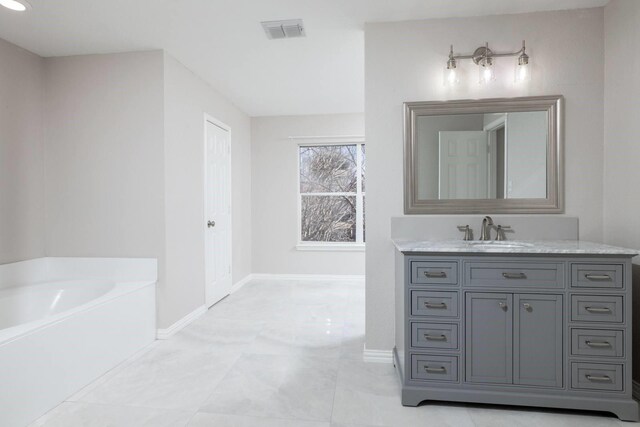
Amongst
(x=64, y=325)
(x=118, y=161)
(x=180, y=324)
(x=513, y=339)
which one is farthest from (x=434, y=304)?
(x=118, y=161)

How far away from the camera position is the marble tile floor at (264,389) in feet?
6.00

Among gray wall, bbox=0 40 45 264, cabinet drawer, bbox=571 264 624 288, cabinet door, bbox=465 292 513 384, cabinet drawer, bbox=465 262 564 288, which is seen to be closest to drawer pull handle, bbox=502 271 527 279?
cabinet drawer, bbox=465 262 564 288

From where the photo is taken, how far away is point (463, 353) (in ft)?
6.32

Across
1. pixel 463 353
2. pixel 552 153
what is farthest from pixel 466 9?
pixel 463 353

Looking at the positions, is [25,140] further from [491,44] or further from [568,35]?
[568,35]

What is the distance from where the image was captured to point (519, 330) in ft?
6.19

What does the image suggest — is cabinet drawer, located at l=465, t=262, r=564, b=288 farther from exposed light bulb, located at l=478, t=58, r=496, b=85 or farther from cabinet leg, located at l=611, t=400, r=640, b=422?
exposed light bulb, located at l=478, t=58, r=496, b=85

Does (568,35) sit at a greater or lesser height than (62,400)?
greater

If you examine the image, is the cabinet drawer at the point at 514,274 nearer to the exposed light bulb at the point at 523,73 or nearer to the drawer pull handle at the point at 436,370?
the drawer pull handle at the point at 436,370

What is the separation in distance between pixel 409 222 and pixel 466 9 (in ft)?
4.92

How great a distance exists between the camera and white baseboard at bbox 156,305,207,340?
9.73 feet

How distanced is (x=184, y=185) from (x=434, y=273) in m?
2.44

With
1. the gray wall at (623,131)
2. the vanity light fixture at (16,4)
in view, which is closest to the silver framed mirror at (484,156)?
the gray wall at (623,131)

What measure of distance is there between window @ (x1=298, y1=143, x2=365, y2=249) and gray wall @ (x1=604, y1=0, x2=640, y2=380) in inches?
125
